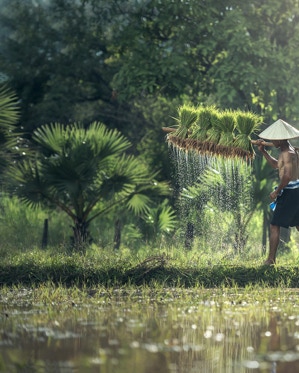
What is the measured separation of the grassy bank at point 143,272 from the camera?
12.5 meters

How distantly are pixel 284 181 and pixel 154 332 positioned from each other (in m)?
5.43

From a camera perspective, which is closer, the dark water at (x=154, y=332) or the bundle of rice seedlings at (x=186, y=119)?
the dark water at (x=154, y=332)

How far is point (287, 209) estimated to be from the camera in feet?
44.3

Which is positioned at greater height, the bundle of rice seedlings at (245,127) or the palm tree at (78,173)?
the bundle of rice seedlings at (245,127)

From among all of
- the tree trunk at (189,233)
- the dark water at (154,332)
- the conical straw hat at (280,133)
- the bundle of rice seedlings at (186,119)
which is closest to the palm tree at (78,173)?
the tree trunk at (189,233)

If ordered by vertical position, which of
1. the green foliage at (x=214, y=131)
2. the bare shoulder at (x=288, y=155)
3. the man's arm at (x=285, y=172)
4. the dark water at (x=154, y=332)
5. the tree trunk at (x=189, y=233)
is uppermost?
the green foliage at (x=214, y=131)

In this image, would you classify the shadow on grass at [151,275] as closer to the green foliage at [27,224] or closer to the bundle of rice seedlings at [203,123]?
the bundle of rice seedlings at [203,123]

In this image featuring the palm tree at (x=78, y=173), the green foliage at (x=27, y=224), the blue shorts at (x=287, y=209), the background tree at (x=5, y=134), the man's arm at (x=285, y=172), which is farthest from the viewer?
the green foliage at (x=27, y=224)

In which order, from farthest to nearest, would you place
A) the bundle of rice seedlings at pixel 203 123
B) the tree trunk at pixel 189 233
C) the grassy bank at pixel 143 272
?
1. the tree trunk at pixel 189 233
2. the bundle of rice seedlings at pixel 203 123
3. the grassy bank at pixel 143 272

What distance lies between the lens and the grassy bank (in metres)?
12.5

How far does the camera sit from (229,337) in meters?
8.09

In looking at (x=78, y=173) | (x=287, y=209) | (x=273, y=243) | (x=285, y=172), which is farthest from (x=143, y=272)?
(x=78, y=173)

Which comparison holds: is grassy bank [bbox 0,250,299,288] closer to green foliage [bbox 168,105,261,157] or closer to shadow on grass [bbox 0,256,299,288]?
shadow on grass [bbox 0,256,299,288]

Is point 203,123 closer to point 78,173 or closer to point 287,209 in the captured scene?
point 287,209
